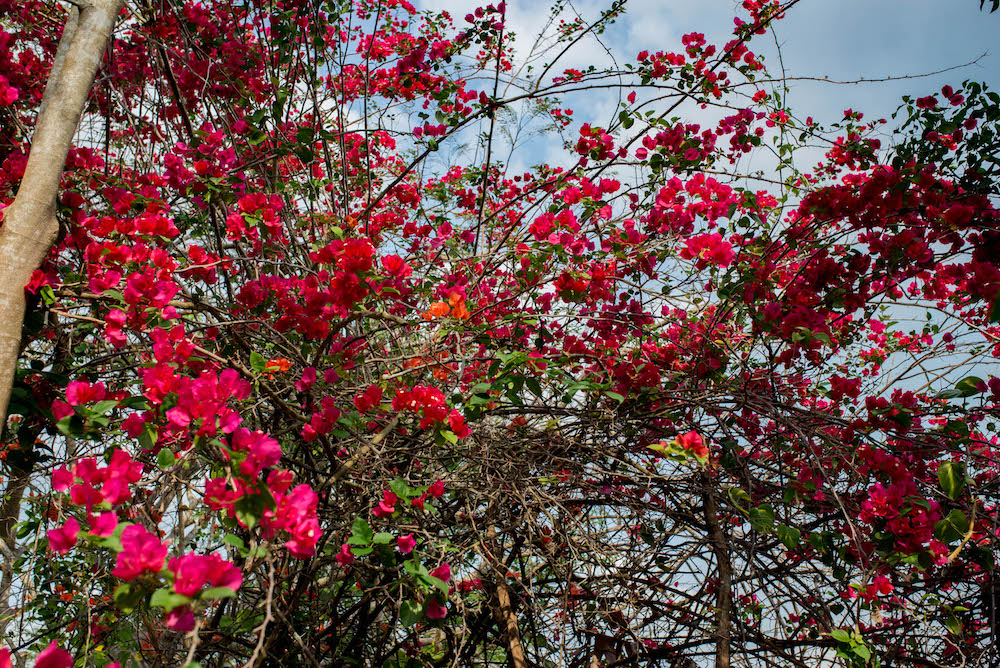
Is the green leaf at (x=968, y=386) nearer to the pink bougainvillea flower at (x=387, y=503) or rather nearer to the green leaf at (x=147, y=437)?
the pink bougainvillea flower at (x=387, y=503)

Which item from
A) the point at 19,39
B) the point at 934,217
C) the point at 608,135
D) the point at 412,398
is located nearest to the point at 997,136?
the point at 934,217

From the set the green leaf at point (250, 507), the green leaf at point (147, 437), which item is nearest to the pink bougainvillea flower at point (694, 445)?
the green leaf at point (250, 507)

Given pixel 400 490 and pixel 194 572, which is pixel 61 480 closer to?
pixel 194 572

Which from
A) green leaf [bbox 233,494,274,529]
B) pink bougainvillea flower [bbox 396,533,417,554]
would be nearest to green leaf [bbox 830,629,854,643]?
pink bougainvillea flower [bbox 396,533,417,554]

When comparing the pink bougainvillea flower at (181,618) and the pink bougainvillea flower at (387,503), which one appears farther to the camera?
the pink bougainvillea flower at (387,503)

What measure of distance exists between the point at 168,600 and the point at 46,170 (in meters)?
1.47

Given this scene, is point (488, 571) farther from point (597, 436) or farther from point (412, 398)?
point (412, 398)

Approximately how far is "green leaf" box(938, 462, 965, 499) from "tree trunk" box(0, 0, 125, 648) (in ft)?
8.62

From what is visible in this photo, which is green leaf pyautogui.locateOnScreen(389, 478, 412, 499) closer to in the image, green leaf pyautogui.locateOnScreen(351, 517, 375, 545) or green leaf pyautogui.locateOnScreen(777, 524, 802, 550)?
green leaf pyautogui.locateOnScreen(351, 517, 375, 545)

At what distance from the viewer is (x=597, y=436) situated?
238 centimetres

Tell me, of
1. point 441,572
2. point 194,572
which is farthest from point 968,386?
point 194,572

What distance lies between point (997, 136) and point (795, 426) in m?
1.63

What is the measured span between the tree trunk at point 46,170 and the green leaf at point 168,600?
0.99m

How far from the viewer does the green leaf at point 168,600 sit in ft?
3.58
